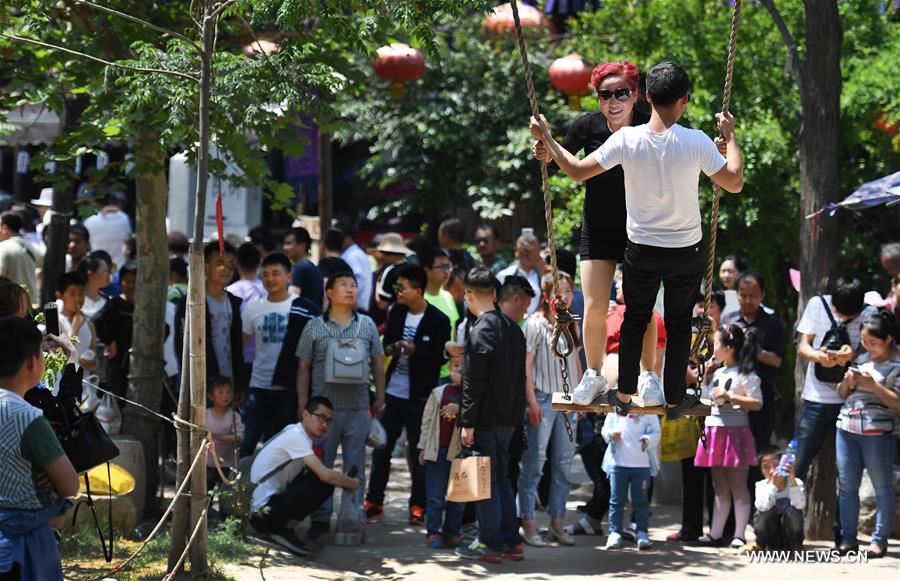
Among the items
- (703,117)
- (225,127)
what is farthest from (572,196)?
(225,127)

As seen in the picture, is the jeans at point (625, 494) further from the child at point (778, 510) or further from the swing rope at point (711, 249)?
the swing rope at point (711, 249)

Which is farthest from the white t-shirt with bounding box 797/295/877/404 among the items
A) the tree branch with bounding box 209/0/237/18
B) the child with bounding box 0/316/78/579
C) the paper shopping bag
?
the child with bounding box 0/316/78/579

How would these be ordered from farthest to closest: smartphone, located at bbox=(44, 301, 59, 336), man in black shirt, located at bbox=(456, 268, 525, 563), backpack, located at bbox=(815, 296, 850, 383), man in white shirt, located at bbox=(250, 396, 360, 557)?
backpack, located at bbox=(815, 296, 850, 383) → man in white shirt, located at bbox=(250, 396, 360, 557) → man in black shirt, located at bbox=(456, 268, 525, 563) → smartphone, located at bbox=(44, 301, 59, 336)

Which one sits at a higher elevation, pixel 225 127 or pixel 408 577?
pixel 225 127

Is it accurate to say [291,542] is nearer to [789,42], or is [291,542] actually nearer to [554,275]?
[554,275]

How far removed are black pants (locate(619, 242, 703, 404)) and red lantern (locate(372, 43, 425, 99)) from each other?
5541 millimetres

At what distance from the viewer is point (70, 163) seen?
29.9 feet

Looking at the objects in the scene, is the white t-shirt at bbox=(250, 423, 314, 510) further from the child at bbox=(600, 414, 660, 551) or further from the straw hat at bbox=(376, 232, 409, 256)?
the straw hat at bbox=(376, 232, 409, 256)

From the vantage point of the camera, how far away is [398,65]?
454 inches

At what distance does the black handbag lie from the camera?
19.9ft

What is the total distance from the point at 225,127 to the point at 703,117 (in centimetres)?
482

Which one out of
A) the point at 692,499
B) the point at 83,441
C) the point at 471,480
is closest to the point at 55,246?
the point at 471,480

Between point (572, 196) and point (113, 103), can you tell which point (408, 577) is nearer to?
point (113, 103)

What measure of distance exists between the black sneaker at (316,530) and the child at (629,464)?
206cm
